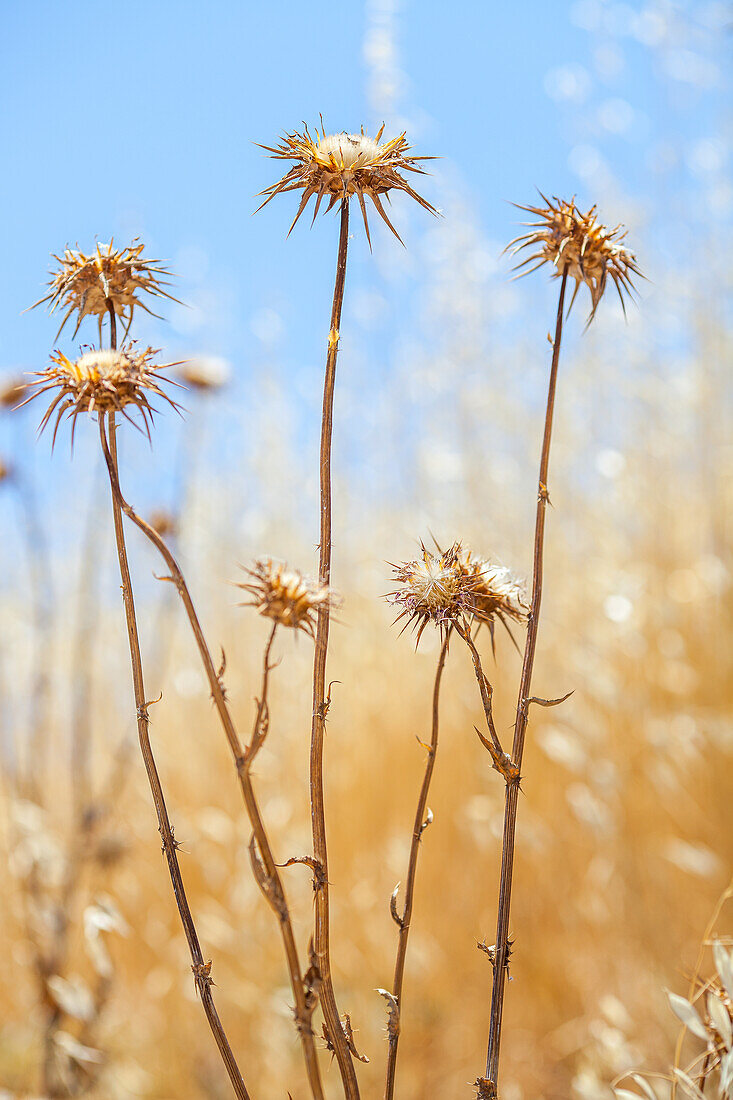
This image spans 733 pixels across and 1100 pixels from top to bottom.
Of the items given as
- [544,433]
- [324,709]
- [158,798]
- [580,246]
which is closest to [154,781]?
[158,798]

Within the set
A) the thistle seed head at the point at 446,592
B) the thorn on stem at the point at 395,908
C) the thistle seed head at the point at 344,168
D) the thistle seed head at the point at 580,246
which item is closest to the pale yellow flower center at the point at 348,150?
the thistle seed head at the point at 344,168

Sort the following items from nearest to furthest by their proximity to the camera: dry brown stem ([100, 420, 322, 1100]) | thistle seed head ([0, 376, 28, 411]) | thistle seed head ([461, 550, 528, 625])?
dry brown stem ([100, 420, 322, 1100]) → thistle seed head ([461, 550, 528, 625]) → thistle seed head ([0, 376, 28, 411])

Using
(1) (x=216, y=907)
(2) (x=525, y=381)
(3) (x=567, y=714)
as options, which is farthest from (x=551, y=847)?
(2) (x=525, y=381)

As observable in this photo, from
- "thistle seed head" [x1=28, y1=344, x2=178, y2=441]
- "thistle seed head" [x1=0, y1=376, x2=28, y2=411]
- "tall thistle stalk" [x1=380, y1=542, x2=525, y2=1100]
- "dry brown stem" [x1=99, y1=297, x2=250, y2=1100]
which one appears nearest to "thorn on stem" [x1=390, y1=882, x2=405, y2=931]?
"tall thistle stalk" [x1=380, y1=542, x2=525, y2=1100]

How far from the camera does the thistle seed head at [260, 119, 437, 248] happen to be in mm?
549

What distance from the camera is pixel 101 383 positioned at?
0.55 meters

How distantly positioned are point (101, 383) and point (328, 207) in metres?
0.18

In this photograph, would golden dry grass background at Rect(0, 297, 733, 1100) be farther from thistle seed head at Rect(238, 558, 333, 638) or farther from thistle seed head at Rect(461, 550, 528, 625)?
thistle seed head at Rect(238, 558, 333, 638)

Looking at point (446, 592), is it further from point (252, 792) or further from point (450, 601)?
point (252, 792)

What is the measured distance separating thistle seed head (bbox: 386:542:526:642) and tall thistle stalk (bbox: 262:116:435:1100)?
0.19ft

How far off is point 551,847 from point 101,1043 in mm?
977

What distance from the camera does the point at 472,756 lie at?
2082 mm

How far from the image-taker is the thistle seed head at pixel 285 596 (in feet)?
1.70

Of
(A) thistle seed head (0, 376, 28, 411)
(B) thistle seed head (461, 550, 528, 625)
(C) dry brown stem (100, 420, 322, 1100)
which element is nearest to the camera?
(C) dry brown stem (100, 420, 322, 1100)
